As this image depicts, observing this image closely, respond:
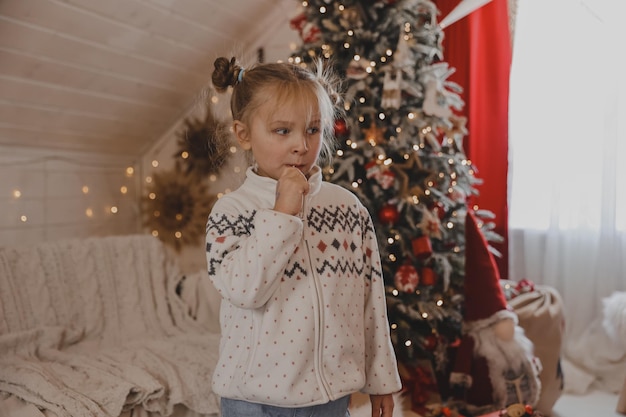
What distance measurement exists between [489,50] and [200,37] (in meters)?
1.54

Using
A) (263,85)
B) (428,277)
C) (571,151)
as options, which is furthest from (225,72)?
(571,151)

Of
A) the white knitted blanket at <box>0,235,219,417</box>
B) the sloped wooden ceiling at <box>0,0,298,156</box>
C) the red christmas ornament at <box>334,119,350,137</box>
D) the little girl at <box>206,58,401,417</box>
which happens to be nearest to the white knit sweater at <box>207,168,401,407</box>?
the little girl at <box>206,58,401,417</box>

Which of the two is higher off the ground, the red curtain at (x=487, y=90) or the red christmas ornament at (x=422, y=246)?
the red curtain at (x=487, y=90)

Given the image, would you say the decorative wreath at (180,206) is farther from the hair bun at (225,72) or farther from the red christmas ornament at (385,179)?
the hair bun at (225,72)

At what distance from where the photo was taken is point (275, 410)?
1188 mm

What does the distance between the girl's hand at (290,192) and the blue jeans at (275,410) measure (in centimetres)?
36

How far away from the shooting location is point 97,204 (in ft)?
12.2

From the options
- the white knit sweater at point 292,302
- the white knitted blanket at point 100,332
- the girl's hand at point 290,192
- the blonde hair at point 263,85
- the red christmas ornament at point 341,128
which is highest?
the red christmas ornament at point 341,128

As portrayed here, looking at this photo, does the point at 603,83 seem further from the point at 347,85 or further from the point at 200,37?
the point at 200,37

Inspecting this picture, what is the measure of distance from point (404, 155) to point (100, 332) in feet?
4.76

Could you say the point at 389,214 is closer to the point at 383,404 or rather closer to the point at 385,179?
the point at 385,179

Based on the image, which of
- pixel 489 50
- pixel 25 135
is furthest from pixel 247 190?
pixel 489 50

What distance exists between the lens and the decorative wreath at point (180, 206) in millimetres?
3842

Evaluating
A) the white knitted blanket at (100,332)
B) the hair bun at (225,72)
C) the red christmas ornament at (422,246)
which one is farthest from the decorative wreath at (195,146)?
the hair bun at (225,72)
